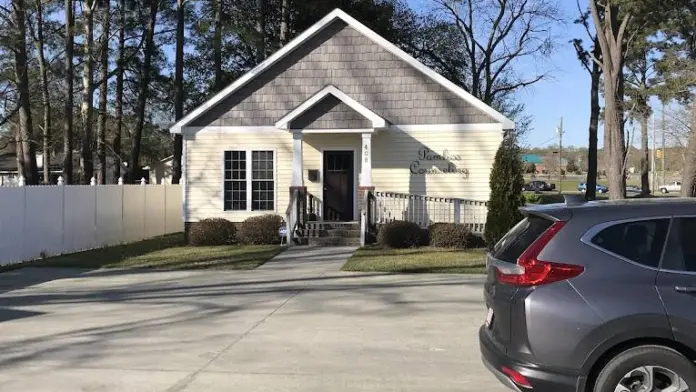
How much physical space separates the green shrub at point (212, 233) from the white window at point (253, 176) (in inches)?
42.8

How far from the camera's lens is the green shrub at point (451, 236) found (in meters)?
16.4

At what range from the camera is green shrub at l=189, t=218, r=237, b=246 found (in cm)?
1777

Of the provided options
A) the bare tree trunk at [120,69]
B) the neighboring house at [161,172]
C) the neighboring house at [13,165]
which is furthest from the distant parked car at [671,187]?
the bare tree trunk at [120,69]

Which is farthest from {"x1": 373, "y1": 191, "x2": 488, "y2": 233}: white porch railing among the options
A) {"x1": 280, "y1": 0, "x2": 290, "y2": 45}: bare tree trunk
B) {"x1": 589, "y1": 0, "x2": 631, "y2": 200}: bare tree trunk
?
{"x1": 280, "y1": 0, "x2": 290, "y2": 45}: bare tree trunk

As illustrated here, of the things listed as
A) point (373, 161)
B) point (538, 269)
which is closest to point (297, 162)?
point (373, 161)

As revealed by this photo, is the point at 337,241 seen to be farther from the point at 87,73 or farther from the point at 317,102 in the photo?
the point at 87,73

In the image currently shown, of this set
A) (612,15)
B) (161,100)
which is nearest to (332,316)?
(612,15)

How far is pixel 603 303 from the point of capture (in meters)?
4.13

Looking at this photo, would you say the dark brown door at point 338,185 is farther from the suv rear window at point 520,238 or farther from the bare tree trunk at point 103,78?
the suv rear window at point 520,238

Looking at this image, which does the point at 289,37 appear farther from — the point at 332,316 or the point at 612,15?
the point at 332,316

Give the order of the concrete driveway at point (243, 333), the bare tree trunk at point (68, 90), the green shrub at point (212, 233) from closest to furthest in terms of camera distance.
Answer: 1. the concrete driveway at point (243, 333)
2. the green shrub at point (212, 233)
3. the bare tree trunk at point (68, 90)

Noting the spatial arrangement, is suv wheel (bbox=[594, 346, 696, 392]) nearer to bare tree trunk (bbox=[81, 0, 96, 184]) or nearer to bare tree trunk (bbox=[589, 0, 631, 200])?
bare tree trunk (bbox=[589, 0, 631, 200])

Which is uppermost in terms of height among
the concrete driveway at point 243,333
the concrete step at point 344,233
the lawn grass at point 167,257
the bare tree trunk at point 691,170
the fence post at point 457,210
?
the bare tree trunk at point 691,170

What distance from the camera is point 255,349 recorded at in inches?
269
